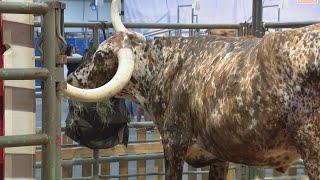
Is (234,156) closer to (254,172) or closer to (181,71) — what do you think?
(181,71)

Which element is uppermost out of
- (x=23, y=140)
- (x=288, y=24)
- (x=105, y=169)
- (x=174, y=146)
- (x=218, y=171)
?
(x=288, y=24)

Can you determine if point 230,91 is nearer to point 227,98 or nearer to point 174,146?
point 227,98

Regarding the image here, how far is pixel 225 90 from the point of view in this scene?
373 centimetres

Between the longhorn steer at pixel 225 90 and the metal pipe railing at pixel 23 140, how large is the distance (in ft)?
2.97

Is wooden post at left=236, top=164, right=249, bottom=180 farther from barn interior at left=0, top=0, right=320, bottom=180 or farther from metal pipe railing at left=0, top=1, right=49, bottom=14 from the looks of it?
metal pipe railing at left=0, top=1, right=49, bottom=14

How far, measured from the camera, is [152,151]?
6324 mm

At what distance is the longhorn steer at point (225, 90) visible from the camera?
3.32 metres

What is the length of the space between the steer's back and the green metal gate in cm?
128

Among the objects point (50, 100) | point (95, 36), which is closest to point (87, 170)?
point (95, 36)

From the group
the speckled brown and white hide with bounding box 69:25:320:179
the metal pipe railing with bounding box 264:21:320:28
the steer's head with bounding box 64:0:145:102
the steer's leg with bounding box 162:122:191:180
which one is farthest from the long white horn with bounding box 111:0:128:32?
the metal pipe railing with bounding box 264:21:320:28

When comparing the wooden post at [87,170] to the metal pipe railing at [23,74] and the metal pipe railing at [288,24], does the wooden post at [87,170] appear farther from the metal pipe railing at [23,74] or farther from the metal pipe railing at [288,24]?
the metal pipe railing at [23,74]

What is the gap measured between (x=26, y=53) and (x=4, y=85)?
0.16 metres

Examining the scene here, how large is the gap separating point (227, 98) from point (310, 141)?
60cm

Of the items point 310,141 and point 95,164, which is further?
point 95,164
